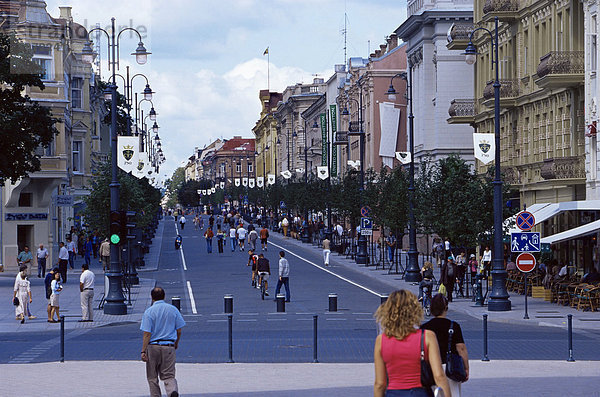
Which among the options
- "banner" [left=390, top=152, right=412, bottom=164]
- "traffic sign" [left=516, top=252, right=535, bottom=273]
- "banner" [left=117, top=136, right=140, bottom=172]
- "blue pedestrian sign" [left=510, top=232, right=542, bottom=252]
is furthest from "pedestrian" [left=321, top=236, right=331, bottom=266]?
"traffic sign" [left=516, top=252, right=535, bottom=273]

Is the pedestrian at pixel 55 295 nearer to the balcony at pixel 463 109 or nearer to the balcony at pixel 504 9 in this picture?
the balcony at pixel 504 9

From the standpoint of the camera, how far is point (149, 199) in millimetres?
71875

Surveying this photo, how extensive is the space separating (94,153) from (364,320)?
55.6 metres

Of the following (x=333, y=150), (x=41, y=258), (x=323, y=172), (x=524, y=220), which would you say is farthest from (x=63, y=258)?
(x=333, y=150)

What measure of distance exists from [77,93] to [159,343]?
61.7 meters

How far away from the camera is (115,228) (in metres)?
32.5

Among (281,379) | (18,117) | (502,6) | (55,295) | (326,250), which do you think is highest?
(502,6)

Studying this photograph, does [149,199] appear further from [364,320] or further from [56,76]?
[364,320]

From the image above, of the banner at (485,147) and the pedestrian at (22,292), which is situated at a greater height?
the banner at (485,147)

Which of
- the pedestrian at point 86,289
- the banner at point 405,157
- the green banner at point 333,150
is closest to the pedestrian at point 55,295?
the pedestrian at point 86,289

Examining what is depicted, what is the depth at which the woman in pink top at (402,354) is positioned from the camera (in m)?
8.55

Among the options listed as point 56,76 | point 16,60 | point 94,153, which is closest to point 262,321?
point 16,60

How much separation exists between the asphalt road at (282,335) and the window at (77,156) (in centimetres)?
2951

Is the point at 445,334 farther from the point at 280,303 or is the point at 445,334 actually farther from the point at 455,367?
the point at 280,303
